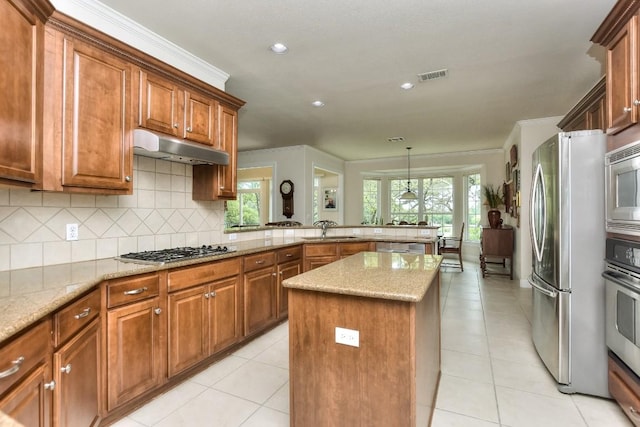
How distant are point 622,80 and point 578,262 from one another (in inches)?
45.4

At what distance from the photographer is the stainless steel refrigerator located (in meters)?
2.08

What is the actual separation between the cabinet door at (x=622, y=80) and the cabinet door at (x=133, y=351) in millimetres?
3047

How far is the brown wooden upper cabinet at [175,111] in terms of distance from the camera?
2.32m

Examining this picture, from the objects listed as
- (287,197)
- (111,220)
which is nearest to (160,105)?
(111,220)

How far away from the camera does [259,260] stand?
302 centimetres

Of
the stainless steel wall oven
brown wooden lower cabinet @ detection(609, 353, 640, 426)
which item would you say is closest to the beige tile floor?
brown wooden lower cabinet @ detection(609, 353, 640, 426)

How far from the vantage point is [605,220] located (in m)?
2.04

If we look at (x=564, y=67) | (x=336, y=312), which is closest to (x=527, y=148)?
(x=564, y=67)

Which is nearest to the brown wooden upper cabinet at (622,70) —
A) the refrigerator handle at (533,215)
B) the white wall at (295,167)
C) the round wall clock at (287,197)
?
the refrigerator handle at (533,215)

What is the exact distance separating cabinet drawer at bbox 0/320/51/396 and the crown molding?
77.4 inches

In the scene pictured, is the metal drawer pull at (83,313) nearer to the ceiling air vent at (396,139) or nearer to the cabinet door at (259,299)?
the cabinet door at (259,299)

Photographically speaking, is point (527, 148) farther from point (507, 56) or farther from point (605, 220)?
point (605, 220)

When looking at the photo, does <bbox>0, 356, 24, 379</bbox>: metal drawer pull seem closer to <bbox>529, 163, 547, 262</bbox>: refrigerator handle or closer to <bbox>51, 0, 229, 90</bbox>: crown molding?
<bbox>51, 0, 229, 90</bbox>: crown molding

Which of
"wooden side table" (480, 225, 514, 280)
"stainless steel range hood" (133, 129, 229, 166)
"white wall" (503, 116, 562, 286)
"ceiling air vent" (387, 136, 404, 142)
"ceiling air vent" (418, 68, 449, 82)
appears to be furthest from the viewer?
"ceiling air vent" (387, 136, 404, 142)
